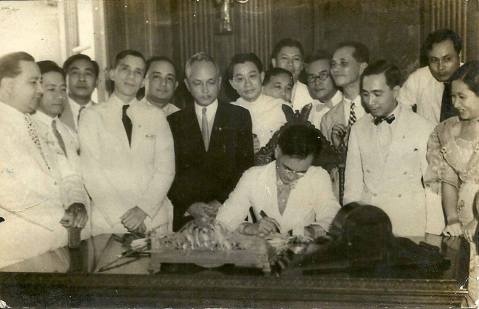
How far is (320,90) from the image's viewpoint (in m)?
3.25

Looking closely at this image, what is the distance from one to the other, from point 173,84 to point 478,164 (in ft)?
5.62

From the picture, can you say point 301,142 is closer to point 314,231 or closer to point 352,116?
point 352,116

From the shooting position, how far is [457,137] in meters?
3.16

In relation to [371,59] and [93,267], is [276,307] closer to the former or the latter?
[93,267]

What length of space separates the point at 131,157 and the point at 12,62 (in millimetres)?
858

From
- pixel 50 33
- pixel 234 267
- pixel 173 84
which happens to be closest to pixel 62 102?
pixel 50 33

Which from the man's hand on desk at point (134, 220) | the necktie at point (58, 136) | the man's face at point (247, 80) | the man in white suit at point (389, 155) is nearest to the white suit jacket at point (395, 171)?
the man in white suit at point (389, 155)

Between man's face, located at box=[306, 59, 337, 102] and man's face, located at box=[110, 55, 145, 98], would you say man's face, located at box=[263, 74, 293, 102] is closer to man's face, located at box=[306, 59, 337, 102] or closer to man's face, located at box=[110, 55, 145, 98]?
man's face, located at box=[306, 59, 337, 102]

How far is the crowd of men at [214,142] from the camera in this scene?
3207 mm

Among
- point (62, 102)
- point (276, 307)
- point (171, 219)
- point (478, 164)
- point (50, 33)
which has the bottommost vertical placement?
point (276, 307)

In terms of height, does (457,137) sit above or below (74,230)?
above

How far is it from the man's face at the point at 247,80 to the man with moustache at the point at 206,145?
0.28 ft

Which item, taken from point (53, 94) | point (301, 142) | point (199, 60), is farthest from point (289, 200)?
point (53, 94)

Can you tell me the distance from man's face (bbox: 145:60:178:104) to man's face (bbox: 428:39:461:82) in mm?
1402
